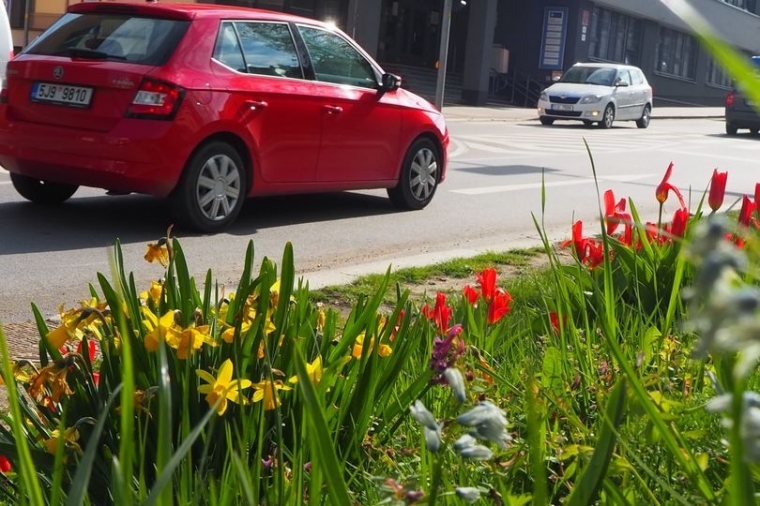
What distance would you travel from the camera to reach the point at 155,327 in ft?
7.66

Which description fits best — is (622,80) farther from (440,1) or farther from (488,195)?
(488,195)

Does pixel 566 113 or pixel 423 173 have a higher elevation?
pixel 566 113

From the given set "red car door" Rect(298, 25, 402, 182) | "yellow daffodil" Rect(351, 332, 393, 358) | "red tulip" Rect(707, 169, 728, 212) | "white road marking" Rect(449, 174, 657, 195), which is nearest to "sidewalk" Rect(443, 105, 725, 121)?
"white road marking" Rect(449, 174, 657, 195)

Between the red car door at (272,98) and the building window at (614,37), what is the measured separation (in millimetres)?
42534

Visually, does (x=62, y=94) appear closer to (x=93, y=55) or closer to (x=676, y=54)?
(x=93, y=55)

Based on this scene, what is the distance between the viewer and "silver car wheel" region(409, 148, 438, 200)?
34.7 feet

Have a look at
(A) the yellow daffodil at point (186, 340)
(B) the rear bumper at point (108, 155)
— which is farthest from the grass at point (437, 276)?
(A) the yellow daffodil at point (186, 340)

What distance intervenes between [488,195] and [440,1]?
34.7m

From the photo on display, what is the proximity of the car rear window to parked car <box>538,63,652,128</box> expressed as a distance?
22.8 meters

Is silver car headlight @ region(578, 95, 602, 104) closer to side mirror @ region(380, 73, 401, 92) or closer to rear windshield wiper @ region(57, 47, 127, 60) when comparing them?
side mirror @ region(380, 73, 401, 92)

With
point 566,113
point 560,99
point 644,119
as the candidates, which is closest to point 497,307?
point 566,113

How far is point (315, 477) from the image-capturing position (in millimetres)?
1605

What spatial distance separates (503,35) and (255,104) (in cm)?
4071

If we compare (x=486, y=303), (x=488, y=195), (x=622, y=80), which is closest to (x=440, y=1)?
(x=622, y=80)
